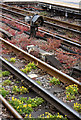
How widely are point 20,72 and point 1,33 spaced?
4.22m

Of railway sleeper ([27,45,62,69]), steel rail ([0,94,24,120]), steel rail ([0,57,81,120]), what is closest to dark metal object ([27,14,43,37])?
railway sleeper ([27,45,62,69])

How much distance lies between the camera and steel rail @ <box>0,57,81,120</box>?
507 cm

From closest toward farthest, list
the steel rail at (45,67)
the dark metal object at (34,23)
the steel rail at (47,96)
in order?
the steel rail at (47,96) < the steel rail at (45,67) < the dark metal object at (34,23)

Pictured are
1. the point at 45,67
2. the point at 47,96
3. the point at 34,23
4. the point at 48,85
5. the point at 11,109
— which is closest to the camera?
the point at 11,109

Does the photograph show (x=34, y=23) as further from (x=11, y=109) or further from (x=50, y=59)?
(x=11, y=109)

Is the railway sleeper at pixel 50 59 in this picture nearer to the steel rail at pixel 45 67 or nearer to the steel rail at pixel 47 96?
the steel rail at pixel 45 67

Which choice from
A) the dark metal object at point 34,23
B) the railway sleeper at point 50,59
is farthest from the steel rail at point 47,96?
the dark metal object at point 34,23

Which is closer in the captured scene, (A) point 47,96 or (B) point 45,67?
(A) point 47,96

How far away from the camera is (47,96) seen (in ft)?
18.8

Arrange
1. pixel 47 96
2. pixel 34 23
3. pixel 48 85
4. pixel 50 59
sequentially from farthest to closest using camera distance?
pixel 34 23
pixel 50 59
pixel 48 85
pixel 47 96

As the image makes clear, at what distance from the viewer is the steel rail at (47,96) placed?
5075 mm

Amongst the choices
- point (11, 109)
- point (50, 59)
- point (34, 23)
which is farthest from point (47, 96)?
point (34, 23)

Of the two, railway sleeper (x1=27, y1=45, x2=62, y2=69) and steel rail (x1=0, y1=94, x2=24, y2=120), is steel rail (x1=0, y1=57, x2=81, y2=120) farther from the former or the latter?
railway sleeper (x1=27, y1=45, x2=62, y2=69)

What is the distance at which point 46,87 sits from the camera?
21.2ft
